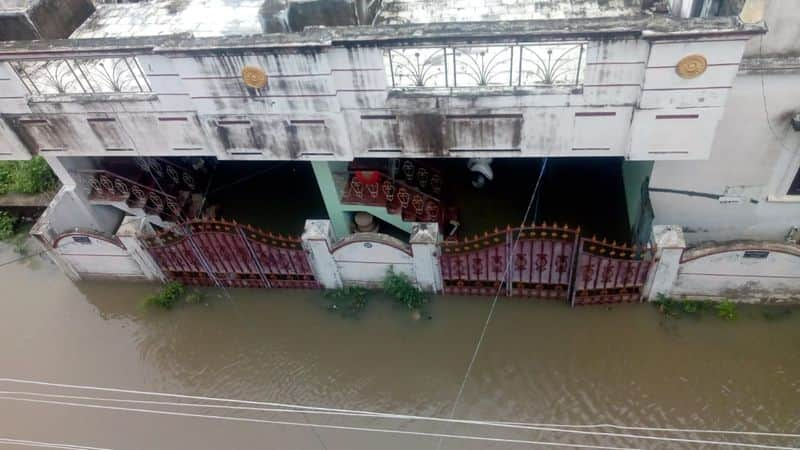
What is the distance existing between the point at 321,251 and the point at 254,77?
106 inches

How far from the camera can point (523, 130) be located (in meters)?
6.84

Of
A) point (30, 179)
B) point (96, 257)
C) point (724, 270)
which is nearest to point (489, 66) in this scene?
point (724, 270)

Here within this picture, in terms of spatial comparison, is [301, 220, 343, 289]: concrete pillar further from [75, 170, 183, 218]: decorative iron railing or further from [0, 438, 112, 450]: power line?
[0, 438, 112, 450]: power line

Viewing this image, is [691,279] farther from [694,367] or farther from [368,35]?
[368,35]

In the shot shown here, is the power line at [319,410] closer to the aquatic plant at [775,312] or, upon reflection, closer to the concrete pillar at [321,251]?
the aquatic plant at [775,312]

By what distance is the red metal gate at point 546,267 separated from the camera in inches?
303

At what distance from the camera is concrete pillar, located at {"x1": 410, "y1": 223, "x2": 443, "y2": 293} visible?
7.88m

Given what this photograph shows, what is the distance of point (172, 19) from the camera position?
8.66m

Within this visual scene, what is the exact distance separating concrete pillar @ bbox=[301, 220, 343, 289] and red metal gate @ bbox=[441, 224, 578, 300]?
1.62 metres

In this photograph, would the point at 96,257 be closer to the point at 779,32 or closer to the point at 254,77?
the point at 254,77

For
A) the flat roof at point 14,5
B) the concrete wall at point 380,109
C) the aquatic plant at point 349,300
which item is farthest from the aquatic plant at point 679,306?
the flat roof at point 14,5

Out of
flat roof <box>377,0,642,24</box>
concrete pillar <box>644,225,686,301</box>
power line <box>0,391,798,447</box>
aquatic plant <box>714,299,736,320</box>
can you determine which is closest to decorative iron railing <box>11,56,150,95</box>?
flat roof <box>377,0,642,24</box>

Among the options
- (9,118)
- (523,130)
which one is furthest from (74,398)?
(523,130)

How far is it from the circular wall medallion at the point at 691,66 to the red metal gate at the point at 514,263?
7.64 feet
